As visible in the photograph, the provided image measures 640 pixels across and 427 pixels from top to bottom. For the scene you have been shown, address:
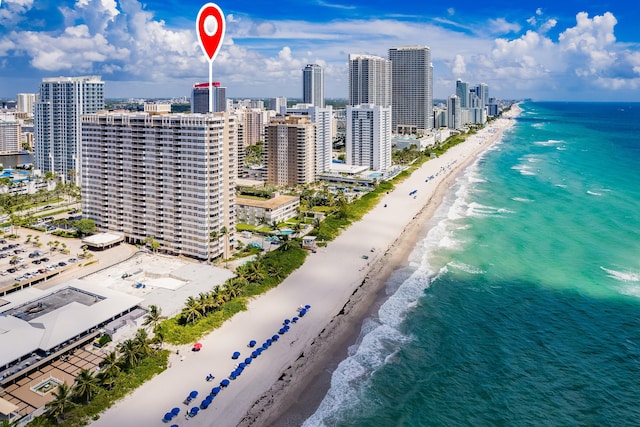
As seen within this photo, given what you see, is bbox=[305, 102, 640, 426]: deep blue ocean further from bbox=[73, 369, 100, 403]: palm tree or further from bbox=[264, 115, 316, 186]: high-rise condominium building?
bbox=[264, 115, 316, 186]: high-rise condominium building

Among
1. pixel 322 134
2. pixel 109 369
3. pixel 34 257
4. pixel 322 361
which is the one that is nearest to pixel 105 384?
pixel 109 369

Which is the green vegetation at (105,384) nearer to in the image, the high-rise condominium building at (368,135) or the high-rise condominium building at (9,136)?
the high-rise condominium building at (368,135)

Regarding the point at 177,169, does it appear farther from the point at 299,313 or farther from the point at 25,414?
the point at 25,414

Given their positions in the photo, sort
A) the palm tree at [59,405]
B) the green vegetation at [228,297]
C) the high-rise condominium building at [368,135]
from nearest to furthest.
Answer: the palm tree at [59,405] → the green vegetation at [228,297] → the high-rise condominium building at [368,135]

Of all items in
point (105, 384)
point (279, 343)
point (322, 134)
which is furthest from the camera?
point (322, 134)

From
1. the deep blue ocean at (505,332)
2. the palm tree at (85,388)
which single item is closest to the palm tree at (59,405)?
the palm tree at (85,388)

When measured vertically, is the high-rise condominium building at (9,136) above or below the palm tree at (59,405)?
above

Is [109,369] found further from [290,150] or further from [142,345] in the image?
[290,150]
